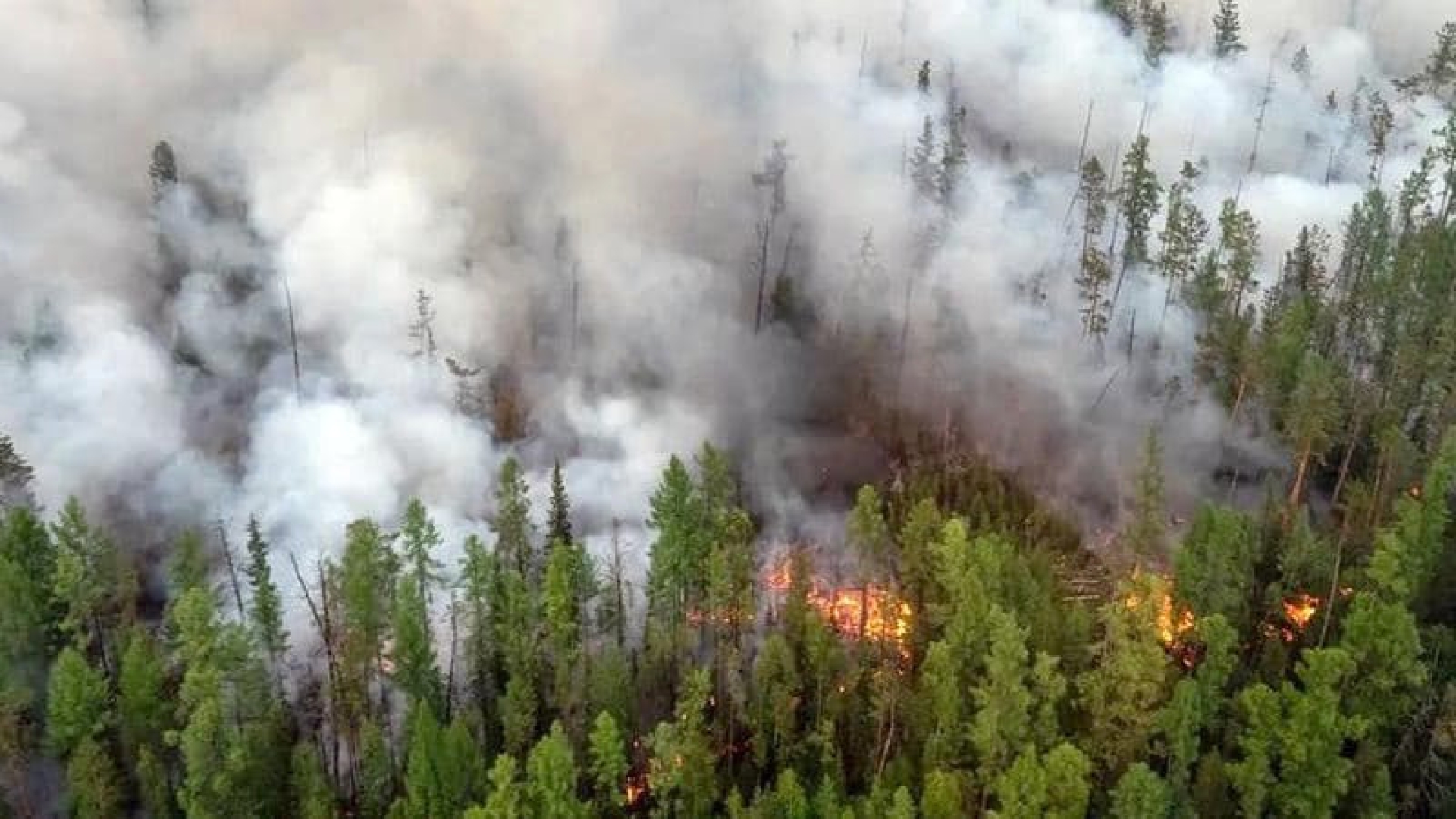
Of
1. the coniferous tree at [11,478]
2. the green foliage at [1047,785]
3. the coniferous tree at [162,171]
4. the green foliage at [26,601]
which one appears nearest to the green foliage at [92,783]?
the green foliage at [26,601]

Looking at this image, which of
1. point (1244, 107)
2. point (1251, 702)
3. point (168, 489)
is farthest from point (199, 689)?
point (1244, 107)

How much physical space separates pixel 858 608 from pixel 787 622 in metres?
8.44

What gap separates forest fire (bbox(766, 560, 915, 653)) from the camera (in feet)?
234

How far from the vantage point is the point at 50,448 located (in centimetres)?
8244

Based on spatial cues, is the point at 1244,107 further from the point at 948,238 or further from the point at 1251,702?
the point at 1251,702

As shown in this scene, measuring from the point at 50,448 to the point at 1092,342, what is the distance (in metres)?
69.8

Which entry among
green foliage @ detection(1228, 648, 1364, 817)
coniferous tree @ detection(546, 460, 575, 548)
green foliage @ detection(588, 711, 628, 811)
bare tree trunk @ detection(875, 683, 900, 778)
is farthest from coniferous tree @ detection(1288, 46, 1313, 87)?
green foliage @ detection(588, 711, 628, 811)

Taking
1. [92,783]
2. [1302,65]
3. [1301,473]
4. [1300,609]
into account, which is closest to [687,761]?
[92,783]

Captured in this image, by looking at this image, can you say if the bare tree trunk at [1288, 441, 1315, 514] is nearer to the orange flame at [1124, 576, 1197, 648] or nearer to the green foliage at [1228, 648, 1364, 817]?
the orange flame at [1124, 576, 1197, 648]

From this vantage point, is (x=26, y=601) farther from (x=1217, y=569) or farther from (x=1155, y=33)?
(x=1155, y=33)

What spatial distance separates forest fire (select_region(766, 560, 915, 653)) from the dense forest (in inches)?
15.2

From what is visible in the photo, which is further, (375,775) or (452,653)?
(452,653)

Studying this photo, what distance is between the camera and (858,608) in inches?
3095

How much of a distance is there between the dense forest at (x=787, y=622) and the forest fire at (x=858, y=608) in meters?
0.39
